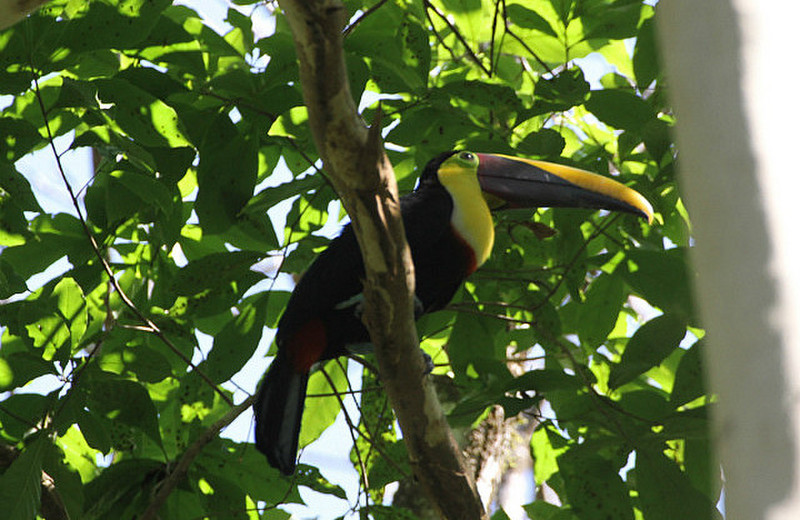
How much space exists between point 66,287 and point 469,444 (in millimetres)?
1996

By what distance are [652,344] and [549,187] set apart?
2.35ft

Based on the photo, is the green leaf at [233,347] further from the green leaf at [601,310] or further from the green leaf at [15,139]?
the green leaf at [601,310]

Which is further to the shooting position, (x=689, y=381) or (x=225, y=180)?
(x=225, y=180)

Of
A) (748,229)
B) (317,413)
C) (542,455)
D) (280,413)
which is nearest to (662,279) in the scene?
(542,455)

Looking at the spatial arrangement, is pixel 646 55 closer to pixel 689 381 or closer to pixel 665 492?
pixel 689 381

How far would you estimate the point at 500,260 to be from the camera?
3664mm

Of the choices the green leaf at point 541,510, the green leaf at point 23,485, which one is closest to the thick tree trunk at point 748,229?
the green leaf at point 23,485

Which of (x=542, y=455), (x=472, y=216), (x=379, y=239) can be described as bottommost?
(x=542, y=455)

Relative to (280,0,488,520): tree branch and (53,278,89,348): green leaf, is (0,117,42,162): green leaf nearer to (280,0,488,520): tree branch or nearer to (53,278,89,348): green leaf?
(53,278,89,348): green leaf

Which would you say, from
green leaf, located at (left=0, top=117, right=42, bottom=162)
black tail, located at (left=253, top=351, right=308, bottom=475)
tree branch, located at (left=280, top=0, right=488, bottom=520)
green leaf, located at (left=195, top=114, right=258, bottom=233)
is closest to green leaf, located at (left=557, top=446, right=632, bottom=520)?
tree branch, located at (left=280, top=0, right=488, bottom=520)

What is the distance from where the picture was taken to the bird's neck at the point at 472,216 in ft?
11.1

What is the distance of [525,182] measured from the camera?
350cm

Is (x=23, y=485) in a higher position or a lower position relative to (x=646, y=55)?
lower

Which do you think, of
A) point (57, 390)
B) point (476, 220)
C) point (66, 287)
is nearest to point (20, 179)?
point (66, 287)
